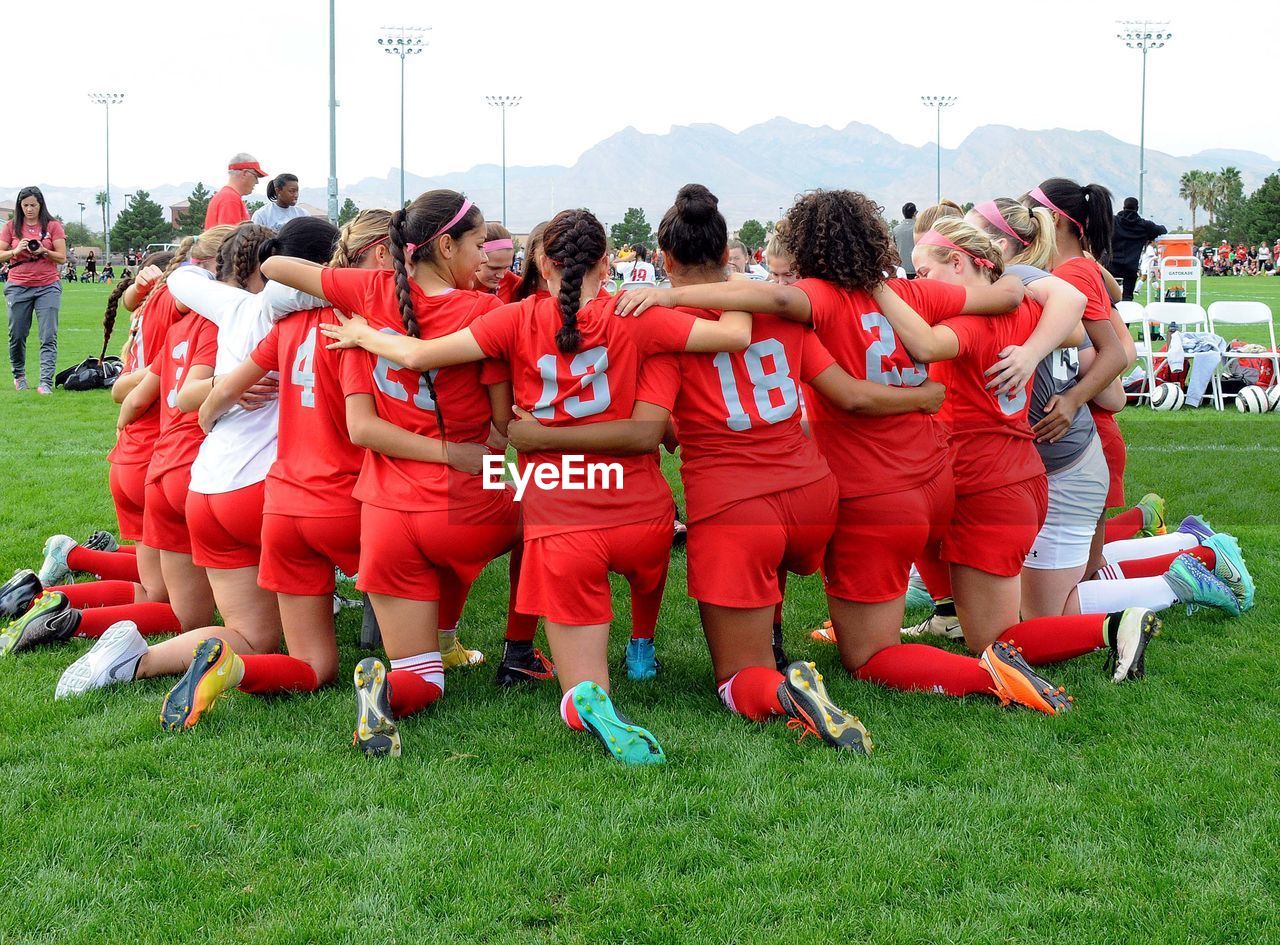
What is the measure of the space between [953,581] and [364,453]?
8.19 feet

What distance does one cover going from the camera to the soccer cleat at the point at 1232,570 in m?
5.42

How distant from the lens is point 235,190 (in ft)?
35.4

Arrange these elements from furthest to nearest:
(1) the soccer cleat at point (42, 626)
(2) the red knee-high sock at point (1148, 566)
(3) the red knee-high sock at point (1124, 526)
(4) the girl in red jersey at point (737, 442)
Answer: (3) the red knee-high sock at point (1124, 526), (2) the red knee-high sock at point (1148, 566), (1) the soccer cleat at point (42, 626), (4) the girl in red jersey at point (737, 442)

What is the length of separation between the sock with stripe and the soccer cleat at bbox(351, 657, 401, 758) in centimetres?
16

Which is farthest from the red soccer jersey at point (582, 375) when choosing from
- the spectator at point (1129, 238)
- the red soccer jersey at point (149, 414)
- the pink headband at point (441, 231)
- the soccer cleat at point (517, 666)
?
the spectator at point (1129, 238)

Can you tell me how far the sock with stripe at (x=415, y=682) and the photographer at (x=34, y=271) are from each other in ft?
35.9

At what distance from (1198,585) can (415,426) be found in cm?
386

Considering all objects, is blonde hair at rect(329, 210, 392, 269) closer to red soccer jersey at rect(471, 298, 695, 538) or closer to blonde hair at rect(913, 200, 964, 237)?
red soccer jersey at rect(471, 298, 695, 538)

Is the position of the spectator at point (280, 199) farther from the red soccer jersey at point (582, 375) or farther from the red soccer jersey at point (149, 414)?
the red soccer jersey at point (582, 375)

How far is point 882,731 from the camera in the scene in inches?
159

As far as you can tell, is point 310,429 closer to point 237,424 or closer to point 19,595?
point 237,424

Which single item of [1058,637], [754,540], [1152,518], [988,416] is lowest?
[1058,637]

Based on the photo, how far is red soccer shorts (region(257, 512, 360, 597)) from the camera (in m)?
4.20

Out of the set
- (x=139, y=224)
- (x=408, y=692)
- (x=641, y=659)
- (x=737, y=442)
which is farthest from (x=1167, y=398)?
(x=139, y=224)
